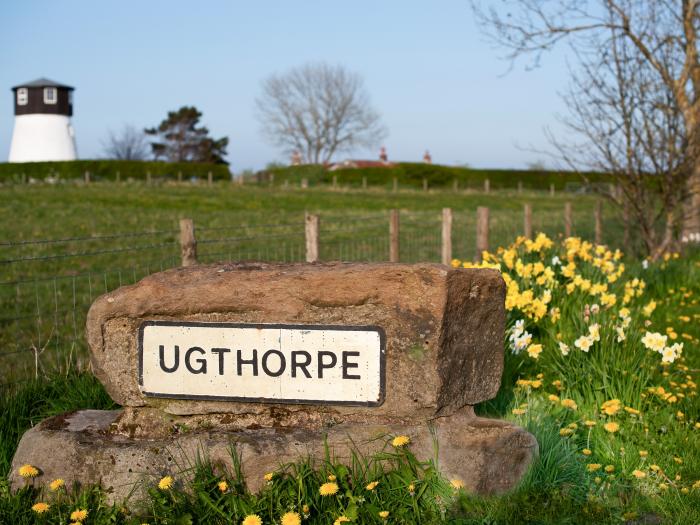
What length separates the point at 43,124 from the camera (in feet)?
192

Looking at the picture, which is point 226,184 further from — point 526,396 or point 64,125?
point 526,396

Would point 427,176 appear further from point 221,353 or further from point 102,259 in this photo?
point 221,353

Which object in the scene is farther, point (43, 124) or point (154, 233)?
point (43, 124)

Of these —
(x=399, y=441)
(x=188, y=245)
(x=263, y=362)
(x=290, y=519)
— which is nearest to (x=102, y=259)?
(x=188, y=245)

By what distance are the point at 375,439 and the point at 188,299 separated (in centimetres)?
112

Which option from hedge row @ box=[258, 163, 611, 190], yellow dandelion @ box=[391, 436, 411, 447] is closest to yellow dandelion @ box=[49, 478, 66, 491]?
yellow dandelion @ box=[391, 436, 411, 447]

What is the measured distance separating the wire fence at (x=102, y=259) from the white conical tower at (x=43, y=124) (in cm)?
4130

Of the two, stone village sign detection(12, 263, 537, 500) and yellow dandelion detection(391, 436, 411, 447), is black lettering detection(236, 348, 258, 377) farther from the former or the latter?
yellow dandelion detection(391, 436, 411, 447)

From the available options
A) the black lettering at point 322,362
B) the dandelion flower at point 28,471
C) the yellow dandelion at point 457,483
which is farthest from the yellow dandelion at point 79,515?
the yellow dandelion at point 457,483

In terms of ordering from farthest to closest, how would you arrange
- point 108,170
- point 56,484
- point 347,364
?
point 108,170 → point 347,364 → point 56,484

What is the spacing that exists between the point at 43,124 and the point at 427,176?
29967 mm

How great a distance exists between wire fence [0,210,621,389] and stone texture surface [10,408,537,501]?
1863 mm

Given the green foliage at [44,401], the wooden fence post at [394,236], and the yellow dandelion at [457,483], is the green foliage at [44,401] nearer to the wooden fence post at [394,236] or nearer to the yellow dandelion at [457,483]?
the yellow dandelion at [457,483]

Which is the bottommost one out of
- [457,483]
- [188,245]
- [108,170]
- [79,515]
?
[79,515]
